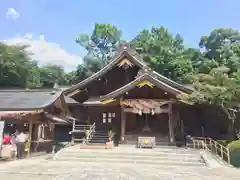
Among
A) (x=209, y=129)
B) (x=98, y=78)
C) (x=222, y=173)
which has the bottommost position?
(x=222, y=173)

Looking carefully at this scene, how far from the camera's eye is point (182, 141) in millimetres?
18422

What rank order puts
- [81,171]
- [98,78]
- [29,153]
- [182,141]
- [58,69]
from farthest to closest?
[58,69]
[98,78]
[182,141]
[29,153]
[81,171]

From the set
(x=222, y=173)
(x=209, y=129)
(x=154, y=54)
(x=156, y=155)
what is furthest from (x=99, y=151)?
(x=154, y=54)

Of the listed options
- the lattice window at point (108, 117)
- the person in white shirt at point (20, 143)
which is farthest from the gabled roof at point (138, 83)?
the person in white shirt at point (20, 143)

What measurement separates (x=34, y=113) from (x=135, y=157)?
6092 millimetres

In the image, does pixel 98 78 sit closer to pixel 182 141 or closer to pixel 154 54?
pixel 182 141

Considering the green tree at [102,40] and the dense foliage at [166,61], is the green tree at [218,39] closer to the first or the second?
the dense foliage at [166,61]

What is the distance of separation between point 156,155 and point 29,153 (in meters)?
7.18

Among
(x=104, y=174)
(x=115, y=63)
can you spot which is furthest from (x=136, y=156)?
(x=115, y=63)

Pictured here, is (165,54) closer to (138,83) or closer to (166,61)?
(166,61)

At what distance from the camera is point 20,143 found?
45.4ft

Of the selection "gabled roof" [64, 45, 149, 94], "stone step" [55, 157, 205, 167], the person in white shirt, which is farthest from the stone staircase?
"gabled roof" [64, 45, 149, 94]

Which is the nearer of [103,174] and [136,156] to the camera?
[103,174]

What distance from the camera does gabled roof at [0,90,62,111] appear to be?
50.4 feet
